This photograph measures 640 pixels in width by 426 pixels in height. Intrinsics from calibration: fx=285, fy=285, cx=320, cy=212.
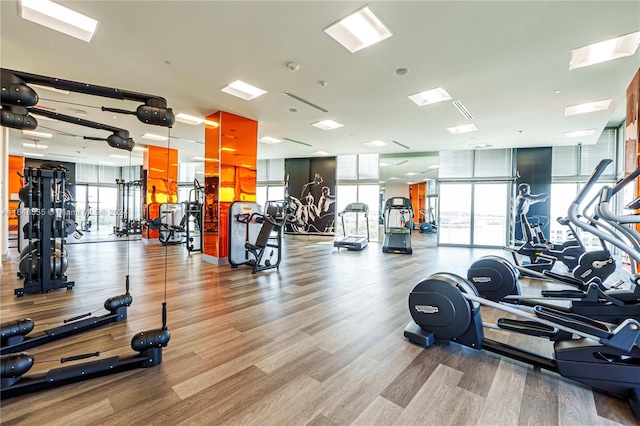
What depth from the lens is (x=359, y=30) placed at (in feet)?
11.3

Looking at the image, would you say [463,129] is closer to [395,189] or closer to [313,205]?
[313,205]

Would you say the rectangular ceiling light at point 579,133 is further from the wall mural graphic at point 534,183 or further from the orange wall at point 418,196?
the orange wall at point 418,196

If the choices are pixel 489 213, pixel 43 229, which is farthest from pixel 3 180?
pixel 489 213

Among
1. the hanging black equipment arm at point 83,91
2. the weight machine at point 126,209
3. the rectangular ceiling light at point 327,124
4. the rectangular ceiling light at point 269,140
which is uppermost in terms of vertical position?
the rectangular ceiling light at point 269,140

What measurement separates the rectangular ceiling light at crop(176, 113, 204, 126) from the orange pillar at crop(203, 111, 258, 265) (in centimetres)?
56

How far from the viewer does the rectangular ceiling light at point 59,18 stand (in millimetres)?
3055

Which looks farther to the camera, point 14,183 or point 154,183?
point 14,183

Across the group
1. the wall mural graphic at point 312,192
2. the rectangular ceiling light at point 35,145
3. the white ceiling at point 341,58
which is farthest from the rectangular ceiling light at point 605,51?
the rectangular ceiling light at point 35,145

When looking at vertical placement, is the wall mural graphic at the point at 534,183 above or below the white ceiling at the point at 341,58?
below

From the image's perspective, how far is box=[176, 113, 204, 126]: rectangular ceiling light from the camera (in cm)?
671

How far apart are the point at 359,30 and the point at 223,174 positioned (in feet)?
13.4

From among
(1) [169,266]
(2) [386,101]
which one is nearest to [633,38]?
(2) [386,101]

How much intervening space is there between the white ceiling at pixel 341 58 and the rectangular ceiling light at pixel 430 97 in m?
0.18

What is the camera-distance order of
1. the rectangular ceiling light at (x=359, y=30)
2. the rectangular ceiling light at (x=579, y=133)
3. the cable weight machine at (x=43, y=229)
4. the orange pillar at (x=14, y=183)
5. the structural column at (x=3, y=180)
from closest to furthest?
the rectangular ceiling light at (x=359, y=30) < the cable weight machine at (x=43, y=229) < the structural column at (x=3, y=180) < the rectangular ceiling light at (x=579, y=133) < the orange pillar at (x=14, y=183)
